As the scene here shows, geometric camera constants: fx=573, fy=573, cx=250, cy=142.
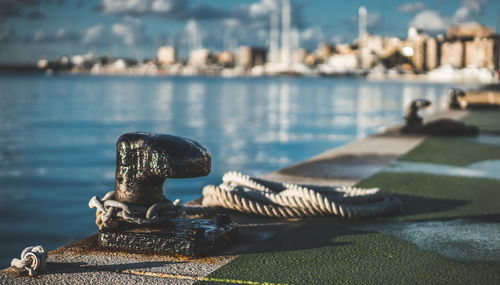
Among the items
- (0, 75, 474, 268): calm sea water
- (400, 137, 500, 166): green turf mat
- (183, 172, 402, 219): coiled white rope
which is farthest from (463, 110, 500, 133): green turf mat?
(183, 172, 402, 219): coiled white rope

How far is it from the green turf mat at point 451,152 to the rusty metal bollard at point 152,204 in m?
5.41

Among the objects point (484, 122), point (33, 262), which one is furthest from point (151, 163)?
point (484, 122)

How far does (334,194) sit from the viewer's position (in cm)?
527

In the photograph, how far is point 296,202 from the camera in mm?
4785

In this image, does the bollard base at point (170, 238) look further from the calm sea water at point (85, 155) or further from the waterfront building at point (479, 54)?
the waterfront building at point (479, 54)

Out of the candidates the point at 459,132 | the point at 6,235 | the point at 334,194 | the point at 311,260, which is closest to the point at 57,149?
the point at 6,235

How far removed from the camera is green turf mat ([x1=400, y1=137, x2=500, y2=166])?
852 centimetres

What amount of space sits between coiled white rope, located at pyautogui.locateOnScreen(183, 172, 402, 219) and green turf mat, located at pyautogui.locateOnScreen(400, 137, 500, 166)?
139 inches

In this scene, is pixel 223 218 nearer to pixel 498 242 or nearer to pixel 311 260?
pixel 311 260

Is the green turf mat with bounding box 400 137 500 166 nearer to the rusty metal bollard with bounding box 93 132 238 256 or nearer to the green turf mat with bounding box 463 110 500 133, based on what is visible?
the green turf mat with bounding box 463 110 500 133

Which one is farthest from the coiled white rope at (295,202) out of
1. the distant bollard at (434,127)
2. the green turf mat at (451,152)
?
the distant bollard at (434,127)

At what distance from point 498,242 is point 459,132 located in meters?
8.24

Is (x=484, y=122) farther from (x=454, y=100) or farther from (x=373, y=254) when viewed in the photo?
(x=373, y=254)

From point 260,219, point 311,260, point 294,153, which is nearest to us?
point 311,260
